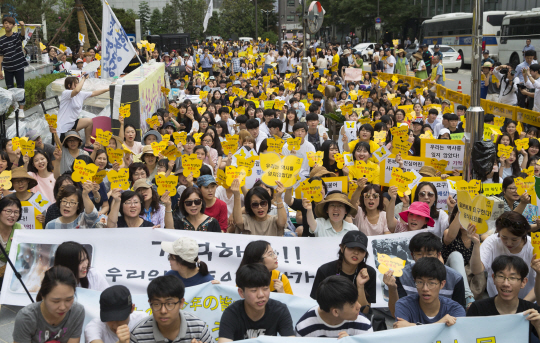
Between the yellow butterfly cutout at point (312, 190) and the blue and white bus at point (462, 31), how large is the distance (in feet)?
81.3

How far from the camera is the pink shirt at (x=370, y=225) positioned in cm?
588

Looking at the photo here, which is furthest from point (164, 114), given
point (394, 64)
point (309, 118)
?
point (394, 64)

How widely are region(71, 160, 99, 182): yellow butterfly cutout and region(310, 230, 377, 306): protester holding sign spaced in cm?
259

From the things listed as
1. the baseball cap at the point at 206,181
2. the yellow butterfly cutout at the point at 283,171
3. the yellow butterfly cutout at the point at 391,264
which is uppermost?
the yellow butterfly cutout at the point at 283,171

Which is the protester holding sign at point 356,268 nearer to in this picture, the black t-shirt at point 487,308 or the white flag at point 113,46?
the black t-shirt at point 487,308

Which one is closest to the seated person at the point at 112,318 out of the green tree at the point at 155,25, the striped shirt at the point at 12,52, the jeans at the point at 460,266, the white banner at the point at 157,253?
the white banner at the point at 157,253

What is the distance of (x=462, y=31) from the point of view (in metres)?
33.3

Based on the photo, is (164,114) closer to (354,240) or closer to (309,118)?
(309,118)

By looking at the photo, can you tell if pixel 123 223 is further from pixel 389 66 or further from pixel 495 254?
pixel 389 66

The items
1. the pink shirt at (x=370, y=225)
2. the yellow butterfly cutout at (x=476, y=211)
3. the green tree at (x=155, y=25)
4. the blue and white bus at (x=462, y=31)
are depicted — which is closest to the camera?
the yellow butterfly cutout at (x=476, y=211)

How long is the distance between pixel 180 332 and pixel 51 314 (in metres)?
0.85

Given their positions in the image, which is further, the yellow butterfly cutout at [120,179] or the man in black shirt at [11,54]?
the man in black shirt at [11,54]

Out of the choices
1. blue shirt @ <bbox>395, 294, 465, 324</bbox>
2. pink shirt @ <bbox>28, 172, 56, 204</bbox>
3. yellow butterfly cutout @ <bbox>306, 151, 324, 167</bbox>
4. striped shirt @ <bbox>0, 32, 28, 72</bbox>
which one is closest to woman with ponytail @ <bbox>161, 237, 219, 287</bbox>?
blue shirt @ <bbox>395, 294, 465, 324</bbox>

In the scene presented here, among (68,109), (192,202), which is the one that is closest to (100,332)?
(192,202)
